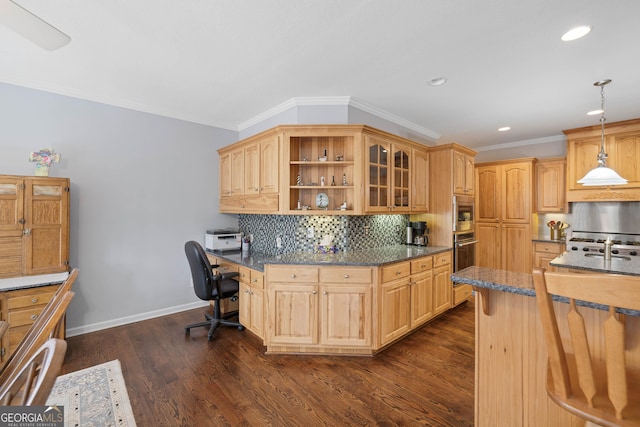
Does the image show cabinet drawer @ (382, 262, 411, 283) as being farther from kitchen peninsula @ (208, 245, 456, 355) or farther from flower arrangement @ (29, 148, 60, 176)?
flower arrangement @ (29, 148, 60, 176)

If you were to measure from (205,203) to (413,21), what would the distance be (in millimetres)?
3431

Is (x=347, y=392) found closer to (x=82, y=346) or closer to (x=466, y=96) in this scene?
(x=82, y=346)

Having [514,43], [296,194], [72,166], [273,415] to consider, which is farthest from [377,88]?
[72,166]

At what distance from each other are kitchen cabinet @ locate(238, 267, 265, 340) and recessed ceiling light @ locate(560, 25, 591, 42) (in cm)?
320

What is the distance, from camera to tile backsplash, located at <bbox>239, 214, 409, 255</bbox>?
3.45 metres

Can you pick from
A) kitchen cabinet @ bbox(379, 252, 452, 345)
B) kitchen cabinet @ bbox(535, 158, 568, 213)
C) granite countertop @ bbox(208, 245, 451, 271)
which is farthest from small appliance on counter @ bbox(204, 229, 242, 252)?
kitchen cabinet @ bbox(535, 158, 568, 213)

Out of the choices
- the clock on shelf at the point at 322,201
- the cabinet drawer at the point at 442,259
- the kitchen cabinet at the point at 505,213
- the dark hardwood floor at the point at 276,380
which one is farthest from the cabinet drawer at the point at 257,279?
the kitchen cabinet at the point at 505,213

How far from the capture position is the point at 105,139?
3377 millimetres

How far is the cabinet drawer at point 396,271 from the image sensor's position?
2.84 m

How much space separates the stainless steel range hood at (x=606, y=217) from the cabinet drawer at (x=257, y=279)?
16.1 ft

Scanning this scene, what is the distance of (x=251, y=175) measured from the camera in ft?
11.9

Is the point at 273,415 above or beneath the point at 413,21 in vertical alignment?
beneath

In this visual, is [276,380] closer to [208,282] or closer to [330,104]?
[208,282]

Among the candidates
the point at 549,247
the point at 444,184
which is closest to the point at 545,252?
the point at 549,247
